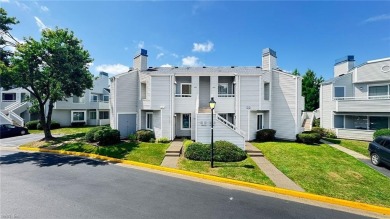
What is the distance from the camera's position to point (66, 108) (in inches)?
1228

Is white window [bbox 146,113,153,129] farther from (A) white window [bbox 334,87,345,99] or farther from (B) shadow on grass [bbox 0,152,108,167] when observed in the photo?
(A) white window [bbox 334,87,345,99]

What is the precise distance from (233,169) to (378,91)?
23.3 m

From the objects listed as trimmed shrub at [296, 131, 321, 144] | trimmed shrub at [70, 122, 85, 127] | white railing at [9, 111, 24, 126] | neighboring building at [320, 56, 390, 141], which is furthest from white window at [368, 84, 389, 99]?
white railing at [9, 111, 24, 126]

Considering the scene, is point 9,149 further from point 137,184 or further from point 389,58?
point 389,58

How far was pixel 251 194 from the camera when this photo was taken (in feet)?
26.5

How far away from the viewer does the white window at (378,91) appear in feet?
68.4

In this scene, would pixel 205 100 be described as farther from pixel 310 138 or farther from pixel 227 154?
pixel 310 138

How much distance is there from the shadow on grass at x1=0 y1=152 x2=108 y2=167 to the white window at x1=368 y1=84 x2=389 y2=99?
30264 mm

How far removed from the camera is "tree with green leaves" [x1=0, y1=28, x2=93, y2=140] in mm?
15680

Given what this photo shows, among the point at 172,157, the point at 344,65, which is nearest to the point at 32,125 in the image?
the point at 172,157

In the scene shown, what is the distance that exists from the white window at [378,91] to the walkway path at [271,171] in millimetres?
17566

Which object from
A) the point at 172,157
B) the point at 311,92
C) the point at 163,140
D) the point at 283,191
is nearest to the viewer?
the point at 283,191

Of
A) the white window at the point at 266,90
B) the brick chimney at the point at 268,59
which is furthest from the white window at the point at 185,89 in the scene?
the brick chimney at the point at 268,59

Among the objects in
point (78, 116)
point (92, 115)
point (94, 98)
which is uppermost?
point (94, 98)
